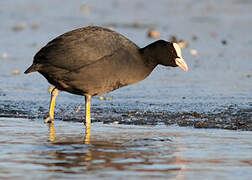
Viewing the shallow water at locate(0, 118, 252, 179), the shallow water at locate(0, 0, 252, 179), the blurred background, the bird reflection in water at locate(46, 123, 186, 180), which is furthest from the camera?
the blurred background

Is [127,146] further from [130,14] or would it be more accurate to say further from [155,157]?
A: [130,14]

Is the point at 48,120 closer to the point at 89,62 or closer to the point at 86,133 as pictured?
the point at 86,133

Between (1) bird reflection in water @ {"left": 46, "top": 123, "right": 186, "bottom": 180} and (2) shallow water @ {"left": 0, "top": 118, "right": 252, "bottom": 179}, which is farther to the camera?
(1) bird reflection in water @ {"left": 46, "top": 123, "right": 186, "bottom": 180}

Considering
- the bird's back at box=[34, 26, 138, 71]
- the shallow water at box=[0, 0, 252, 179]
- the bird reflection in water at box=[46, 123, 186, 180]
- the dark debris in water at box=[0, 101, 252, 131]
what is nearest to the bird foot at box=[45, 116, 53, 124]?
the shallow water at box=[0, 0, 252, 179]

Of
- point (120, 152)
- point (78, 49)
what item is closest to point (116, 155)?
point (120, 152)

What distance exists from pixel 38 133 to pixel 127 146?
4.34ft

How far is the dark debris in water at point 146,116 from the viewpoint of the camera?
922cm

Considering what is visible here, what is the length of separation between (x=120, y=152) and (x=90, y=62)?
72.9 inches

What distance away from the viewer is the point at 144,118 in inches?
378

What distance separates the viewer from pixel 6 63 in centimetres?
1401

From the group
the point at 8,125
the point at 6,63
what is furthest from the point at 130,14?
the point at 8,125

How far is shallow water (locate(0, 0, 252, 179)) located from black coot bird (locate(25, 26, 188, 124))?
0.57 m

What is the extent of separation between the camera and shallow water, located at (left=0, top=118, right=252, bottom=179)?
6.45m

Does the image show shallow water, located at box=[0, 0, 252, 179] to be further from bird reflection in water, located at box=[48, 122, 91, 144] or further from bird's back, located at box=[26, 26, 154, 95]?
bird's back, located at box=[26, 26, 154, 95]
